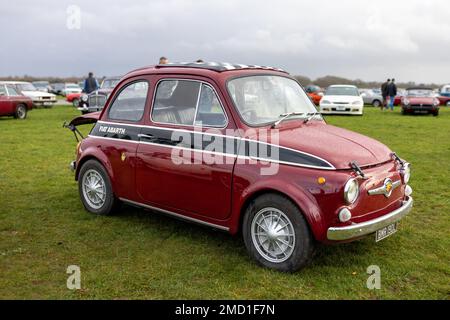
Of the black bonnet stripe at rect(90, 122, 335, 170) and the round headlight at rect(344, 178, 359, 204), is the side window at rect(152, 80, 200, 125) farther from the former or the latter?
the round headlight at rect(344, 178, 359, 204)

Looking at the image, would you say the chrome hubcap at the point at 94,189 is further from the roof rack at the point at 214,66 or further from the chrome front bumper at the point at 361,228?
the chrome front bumper at the point at 361,228

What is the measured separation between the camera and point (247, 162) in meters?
4.63

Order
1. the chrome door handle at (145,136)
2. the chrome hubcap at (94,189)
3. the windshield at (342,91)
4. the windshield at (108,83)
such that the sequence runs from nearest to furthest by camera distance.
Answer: the chrome door handle at (145,136) → the chrome hubcap at (94,189) → the windshield at (108,83) → the windshield at (342,91)

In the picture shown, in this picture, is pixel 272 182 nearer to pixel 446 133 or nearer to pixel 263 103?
pixel 263 103

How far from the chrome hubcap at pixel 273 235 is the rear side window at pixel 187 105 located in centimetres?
109

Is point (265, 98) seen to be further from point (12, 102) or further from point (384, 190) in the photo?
→ point (12, 102)

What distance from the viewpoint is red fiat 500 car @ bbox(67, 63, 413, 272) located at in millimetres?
4328

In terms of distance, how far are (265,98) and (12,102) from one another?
18.0 m

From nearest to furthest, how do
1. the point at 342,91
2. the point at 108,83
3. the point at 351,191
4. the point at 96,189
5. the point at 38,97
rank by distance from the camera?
the point at 351,191
the point at 96,189
the point at 108,83
the point at 342,91
the point at 38,97

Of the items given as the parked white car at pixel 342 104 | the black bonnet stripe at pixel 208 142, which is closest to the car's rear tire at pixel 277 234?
the black bonnet stripe at pixel 208 142

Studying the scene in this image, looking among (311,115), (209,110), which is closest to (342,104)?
(311,115)

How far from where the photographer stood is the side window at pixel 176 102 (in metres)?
5.27

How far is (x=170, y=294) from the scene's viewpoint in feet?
13.5
